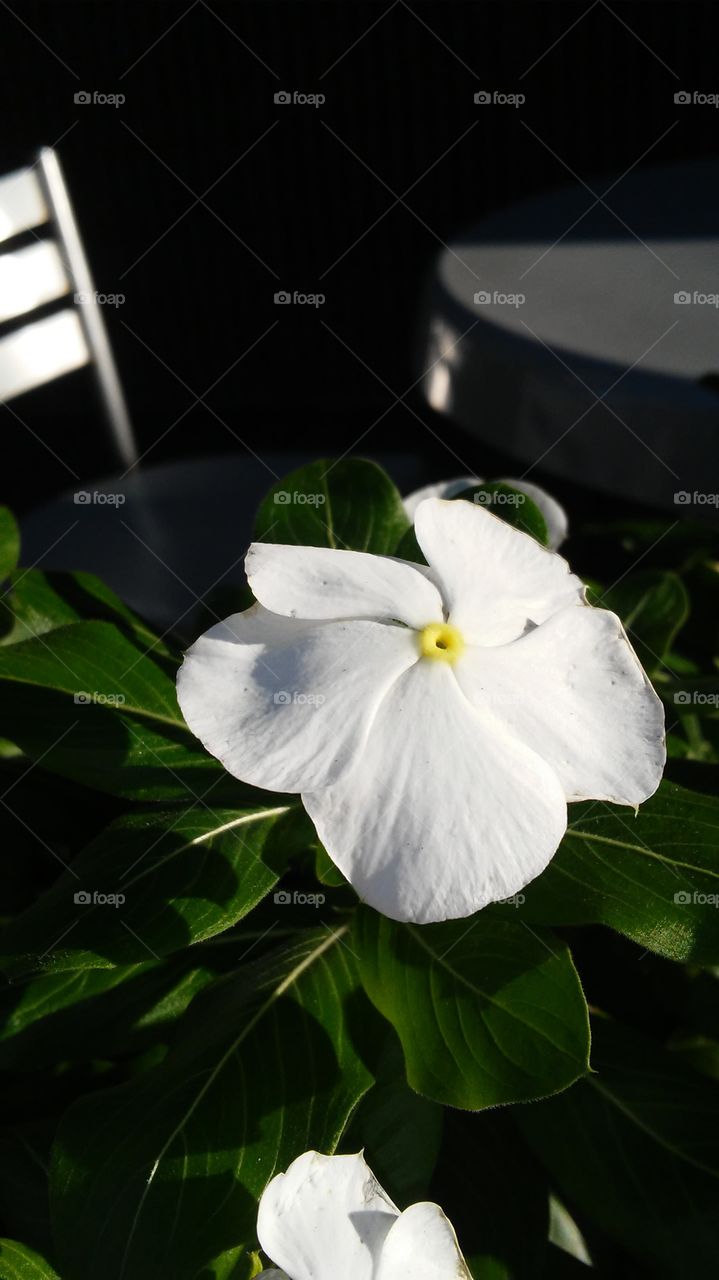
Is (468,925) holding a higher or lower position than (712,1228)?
higher

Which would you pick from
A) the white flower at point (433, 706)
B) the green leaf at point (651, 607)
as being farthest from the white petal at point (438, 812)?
the green leaf at point (651, 607)

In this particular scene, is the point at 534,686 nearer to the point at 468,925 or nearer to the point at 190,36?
the point at 468,925

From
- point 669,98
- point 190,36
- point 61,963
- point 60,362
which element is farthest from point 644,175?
point 61,963

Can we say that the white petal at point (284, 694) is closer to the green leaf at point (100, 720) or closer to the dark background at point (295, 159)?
the green leaf at point (100, 720)

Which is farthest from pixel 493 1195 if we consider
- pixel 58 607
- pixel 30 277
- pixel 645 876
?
pixel 30 277

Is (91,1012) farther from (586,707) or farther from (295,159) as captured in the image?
(295,159)

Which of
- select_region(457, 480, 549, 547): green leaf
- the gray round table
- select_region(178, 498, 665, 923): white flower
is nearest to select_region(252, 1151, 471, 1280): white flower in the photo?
select_region(178, 498, 665, 923): white flower

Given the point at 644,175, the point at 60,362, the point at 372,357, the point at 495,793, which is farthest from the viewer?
the point at 372,357
